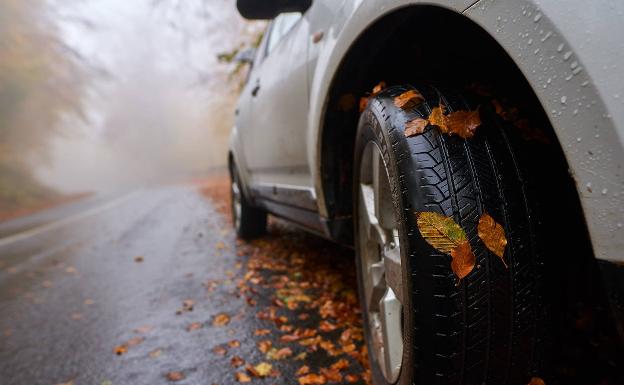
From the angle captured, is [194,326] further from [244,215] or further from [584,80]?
[584,80]

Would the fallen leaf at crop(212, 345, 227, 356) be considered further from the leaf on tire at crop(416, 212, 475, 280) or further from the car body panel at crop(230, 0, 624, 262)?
the car body panel at crop(230, 0, 624, 262)

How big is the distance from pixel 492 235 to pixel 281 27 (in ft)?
8.13

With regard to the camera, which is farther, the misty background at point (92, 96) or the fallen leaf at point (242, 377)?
the misty background at point (92, 96)

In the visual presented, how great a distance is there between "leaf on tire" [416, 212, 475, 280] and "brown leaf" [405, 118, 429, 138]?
22 centimetres

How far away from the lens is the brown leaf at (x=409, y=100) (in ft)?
3.93

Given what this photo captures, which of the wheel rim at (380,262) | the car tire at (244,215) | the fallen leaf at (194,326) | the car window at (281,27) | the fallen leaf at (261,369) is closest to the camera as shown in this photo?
the wheel rim at (380,262)

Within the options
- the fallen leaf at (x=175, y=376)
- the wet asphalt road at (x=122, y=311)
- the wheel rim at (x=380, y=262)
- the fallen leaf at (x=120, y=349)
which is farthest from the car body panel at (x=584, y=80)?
the fallen leaf at (x=120, y=349)

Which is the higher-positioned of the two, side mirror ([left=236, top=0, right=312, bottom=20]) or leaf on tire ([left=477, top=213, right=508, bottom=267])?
side mirror ([left=236, top=0, right=312, bottom=20])

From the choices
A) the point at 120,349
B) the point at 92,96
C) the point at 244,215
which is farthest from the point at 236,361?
the point at 92,96

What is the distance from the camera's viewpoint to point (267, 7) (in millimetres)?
2082

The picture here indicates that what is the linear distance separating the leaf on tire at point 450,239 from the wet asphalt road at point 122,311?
1163 mm

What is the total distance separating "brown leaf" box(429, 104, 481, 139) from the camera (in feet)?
3.62

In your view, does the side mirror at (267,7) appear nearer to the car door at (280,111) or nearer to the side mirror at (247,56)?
the car door at (280,111)

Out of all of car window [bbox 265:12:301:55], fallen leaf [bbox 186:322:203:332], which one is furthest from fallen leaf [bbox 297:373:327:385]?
car window [bbox 265:12:301:55]
